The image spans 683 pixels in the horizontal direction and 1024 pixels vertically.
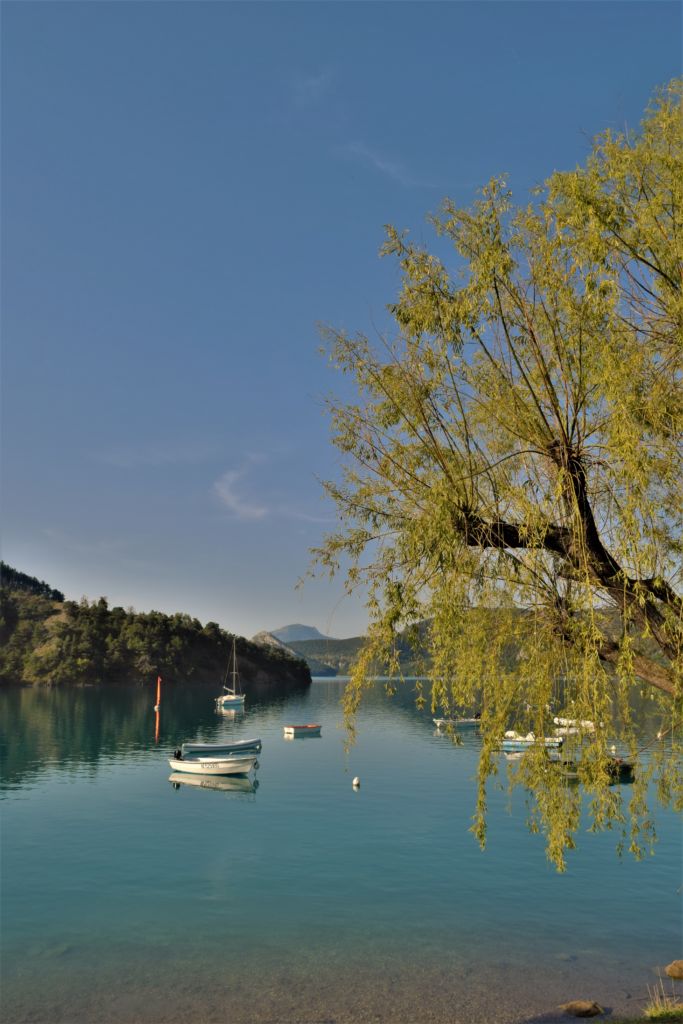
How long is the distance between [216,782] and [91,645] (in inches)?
4960

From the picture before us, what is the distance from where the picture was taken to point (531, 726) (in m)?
10.7

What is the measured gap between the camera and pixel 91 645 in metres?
164

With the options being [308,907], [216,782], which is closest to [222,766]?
[216,782]

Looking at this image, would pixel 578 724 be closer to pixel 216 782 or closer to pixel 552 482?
pixel 552 482

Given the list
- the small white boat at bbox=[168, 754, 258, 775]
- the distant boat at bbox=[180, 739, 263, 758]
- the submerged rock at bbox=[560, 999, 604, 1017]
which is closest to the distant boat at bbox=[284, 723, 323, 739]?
the distant boat at bbox=[180, 739, 263, 758]

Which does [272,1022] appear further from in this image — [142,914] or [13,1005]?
[142,914]

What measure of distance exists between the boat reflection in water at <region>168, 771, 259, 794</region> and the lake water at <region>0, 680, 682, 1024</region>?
53 centimetres

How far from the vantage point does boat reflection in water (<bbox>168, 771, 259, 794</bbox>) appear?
162ft

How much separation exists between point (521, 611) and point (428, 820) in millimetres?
32676

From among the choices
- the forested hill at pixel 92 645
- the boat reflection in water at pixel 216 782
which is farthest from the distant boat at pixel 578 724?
the forested hill at pixel 92 645

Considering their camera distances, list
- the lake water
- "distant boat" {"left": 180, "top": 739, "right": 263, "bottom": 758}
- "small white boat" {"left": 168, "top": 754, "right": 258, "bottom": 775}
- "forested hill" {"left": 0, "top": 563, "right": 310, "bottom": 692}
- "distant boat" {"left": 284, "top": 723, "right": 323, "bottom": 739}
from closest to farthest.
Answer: the lake water < "small white boat" {"left": 168, "top": 754, "right": 258, "bottom": 775} < "distant boat" {"left": 180, "top": 739, "right": 263, "bottom": 758} < "distant boat" {"left": 284, "top": 723, "right": 323, "bottom": 739} < "forested hill" {"left": 0, "top": 563, "right": 310, "bottom": 692}

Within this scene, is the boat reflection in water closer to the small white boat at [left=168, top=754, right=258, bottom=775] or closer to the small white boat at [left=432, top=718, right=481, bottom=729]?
the small white boat at [left=168, top=754, right=258, bottom=775]

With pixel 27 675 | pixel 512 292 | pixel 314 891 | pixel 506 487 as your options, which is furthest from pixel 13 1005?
pixel 27 675

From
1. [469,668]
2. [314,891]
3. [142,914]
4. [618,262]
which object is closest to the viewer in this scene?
[618,262]
